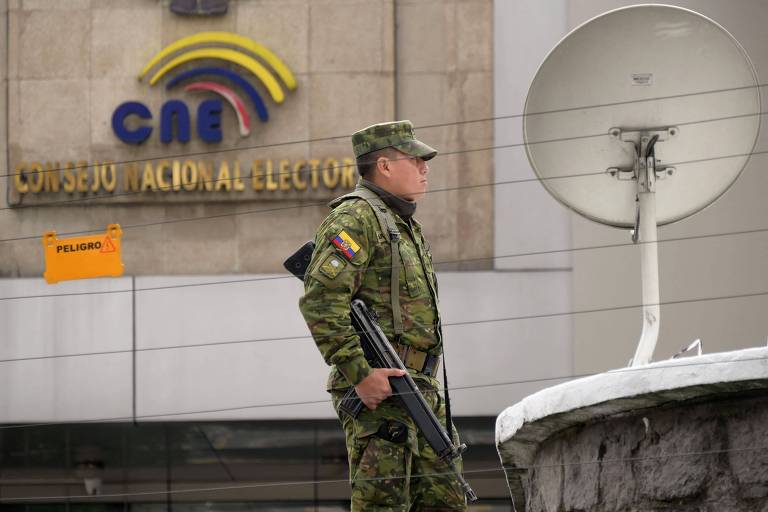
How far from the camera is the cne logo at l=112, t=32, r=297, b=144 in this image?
13.6 metres

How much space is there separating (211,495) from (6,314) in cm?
244

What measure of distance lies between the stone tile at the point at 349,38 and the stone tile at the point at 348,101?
0.32 feet

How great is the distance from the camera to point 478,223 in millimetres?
13750

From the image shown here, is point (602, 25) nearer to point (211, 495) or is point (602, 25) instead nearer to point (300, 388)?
point (300, 388)

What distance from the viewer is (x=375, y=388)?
16.2 feet

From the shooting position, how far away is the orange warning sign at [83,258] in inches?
287

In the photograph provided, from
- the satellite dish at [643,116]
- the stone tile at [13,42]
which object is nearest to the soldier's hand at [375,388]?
the satellite dish at [643,116]

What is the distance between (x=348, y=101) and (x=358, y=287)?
28.4 feet

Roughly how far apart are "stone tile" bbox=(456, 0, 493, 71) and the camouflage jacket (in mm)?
8513

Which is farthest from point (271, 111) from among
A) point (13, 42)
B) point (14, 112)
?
point (13, 42)

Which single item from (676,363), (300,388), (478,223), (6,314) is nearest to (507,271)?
(478,223)

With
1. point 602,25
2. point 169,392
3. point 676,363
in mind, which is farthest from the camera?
point 169,392

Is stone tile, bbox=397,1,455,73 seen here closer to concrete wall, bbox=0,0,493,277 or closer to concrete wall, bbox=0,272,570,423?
concrete wall, bbox=0,0,493,277

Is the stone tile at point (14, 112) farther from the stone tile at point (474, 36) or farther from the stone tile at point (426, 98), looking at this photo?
the stone tile at point (474, 36)
